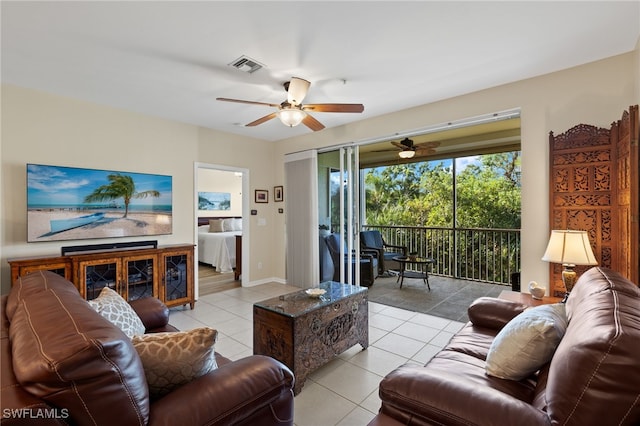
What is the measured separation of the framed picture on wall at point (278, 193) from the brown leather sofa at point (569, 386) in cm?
421

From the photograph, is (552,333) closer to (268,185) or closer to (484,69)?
(484,69)

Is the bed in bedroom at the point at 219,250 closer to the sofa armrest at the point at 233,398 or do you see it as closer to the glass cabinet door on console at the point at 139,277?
the glass cabinet door on console at the point at 139,277

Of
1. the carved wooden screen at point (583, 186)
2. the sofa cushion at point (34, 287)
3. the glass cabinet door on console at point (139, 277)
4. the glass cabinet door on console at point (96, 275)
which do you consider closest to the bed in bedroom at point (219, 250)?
the glass cabinet door on console at point (139, 277)

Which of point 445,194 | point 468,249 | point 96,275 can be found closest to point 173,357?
point 96,275

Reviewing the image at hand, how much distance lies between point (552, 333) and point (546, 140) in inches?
88.1

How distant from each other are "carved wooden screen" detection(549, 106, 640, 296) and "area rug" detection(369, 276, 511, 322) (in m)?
1.41

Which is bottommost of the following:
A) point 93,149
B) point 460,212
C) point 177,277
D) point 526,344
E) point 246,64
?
point 177,277

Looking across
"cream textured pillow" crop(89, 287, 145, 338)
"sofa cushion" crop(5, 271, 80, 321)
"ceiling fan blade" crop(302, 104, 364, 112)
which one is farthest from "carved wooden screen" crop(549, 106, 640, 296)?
"sofa cushion" crop(5, 271, 80, 321)

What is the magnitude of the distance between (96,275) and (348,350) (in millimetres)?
2744

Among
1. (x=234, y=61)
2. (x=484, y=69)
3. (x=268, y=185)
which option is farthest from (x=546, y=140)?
(x=268, y=185)

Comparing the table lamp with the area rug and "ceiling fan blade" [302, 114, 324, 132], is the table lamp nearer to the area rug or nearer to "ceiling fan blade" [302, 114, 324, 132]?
the area rug

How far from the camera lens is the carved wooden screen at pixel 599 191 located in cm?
221

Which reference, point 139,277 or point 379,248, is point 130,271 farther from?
point 379,248

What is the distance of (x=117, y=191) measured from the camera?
3.65 meters
